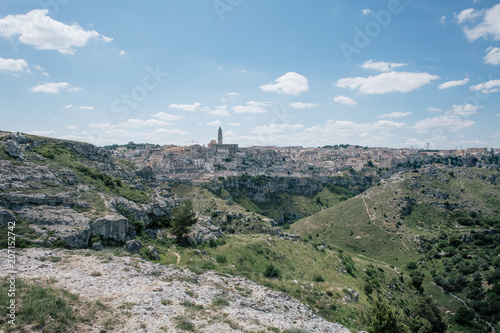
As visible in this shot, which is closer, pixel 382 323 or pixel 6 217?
pixel 6 217

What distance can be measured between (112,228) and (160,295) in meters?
12.6

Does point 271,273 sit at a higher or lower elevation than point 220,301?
lower

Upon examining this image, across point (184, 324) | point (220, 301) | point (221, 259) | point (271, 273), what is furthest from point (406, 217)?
point (184, 324)

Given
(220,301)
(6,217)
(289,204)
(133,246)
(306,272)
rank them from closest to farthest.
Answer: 1. (220,301)
2. (6,217)
3. (133,246)
4. (306,272)
5. (289,204)

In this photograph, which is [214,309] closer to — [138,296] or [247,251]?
[138,296]

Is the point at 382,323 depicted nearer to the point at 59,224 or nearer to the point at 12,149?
the point at 59,224

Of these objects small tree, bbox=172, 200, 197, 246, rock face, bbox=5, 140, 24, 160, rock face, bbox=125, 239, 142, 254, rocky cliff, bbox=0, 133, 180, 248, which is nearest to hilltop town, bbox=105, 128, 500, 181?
rocky cliff, bbox=0, 133, 180, 248

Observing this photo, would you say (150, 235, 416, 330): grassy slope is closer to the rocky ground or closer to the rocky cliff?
the rocky ground

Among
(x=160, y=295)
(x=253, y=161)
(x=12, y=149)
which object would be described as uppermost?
(x=12, y=149)

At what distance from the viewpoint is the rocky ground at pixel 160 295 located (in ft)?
40.6

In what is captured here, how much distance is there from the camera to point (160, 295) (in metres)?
14.6

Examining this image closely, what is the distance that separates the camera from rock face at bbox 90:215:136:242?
23.3 meters

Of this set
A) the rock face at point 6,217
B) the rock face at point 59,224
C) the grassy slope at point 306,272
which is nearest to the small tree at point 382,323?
the grassy slope at point 306,272

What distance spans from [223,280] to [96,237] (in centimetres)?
1214
